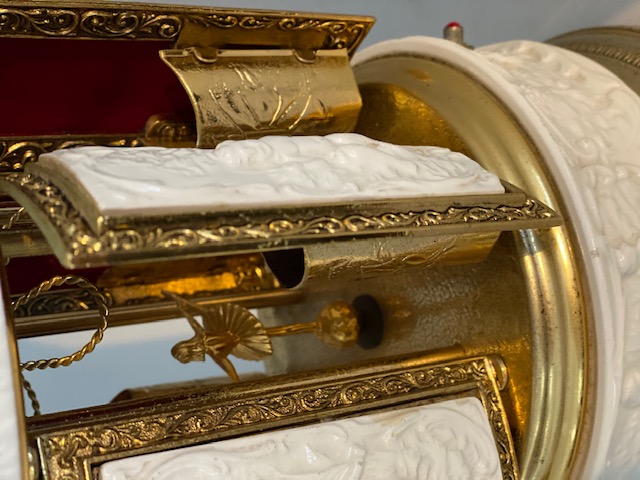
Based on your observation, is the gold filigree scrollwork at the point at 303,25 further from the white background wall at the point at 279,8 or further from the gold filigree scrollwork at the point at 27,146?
the white background wall at the point at 279,8

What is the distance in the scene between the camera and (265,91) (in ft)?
2.42

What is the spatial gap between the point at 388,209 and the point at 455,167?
10 cm

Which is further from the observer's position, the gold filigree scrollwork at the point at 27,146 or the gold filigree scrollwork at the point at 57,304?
the gold filigree scrollwork at the point at 57,304

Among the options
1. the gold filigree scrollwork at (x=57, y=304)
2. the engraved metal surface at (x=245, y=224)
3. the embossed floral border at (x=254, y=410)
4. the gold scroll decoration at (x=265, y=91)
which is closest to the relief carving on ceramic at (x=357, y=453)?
the embossed floral border at (x=254, y=410)

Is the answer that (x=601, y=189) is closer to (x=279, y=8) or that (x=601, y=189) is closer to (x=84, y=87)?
(x=84, y=87)

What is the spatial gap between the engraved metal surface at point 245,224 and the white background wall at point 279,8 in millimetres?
530

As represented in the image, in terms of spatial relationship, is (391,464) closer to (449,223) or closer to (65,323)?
(449,223)

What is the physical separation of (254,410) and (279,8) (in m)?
0.79

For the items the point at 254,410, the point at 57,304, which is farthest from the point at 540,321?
the point at 57,304

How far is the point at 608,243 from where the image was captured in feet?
2.26

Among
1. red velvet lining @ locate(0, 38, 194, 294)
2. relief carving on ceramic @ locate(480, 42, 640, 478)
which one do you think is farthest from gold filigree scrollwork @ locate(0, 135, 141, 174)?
relief carving on ceramic @ locate(480, 42, 640, 478)

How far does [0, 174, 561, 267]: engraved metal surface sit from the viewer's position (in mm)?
483

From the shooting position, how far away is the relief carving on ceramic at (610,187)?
68 cm

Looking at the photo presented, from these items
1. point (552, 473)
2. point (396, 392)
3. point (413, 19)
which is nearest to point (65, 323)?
point (396, 392)
